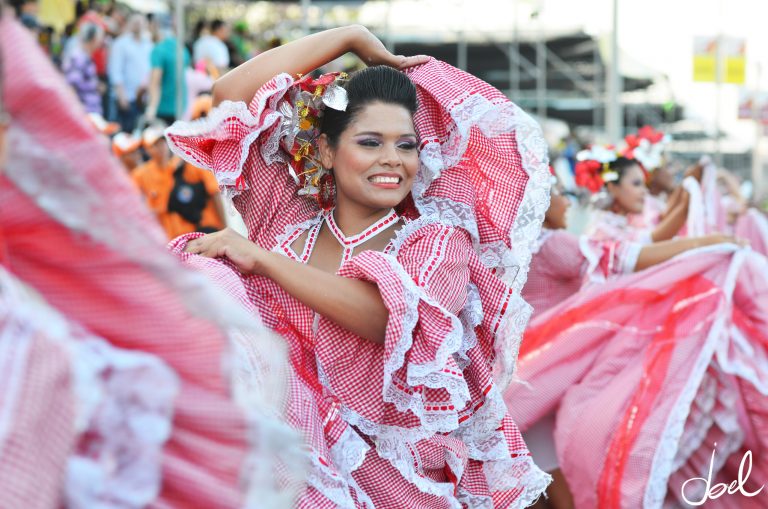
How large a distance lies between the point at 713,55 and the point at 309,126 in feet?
47.3

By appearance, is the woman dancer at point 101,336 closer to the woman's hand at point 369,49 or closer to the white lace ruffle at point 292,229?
the white lace ruffle at point 292,229

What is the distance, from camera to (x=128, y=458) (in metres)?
1.47

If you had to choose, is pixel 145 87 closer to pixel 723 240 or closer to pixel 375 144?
pixel 723 240

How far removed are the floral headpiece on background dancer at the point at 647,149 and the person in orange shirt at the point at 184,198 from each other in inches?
127

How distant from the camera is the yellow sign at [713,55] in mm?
16328

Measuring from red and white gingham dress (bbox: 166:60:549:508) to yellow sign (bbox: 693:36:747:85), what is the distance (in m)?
13.8

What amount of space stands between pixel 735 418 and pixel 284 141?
2.55 m

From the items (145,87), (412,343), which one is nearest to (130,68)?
(145,87)

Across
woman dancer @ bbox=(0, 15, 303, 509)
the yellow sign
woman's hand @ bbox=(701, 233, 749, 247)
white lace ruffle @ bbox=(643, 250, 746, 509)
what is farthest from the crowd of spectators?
the yellow sign

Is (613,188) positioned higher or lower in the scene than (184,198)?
higher

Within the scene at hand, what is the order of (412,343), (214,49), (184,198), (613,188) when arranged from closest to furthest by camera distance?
(412,343) → (613,188) → (184,198) → (214,49)

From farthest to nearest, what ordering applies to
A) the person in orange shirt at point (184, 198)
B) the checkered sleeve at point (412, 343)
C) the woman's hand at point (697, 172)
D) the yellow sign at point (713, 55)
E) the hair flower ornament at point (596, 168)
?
the yellow sign at point (713, 55) → the person in orange shirt at point (184, 198) → the hair flower ornament at point (596, 168) → the woman's hand at point (697, 172) → the checkered sleeve at point (412, 343)

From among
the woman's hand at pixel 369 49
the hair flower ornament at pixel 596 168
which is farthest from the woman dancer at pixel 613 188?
the woman's hand at pixel 369 49

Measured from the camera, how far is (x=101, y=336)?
1532 mm
